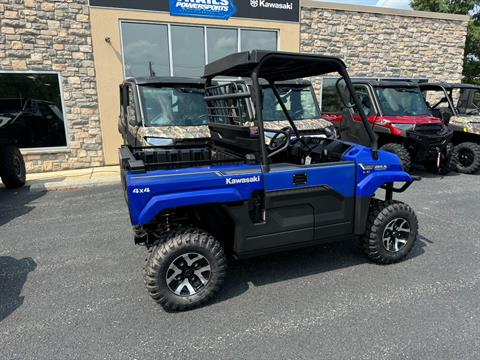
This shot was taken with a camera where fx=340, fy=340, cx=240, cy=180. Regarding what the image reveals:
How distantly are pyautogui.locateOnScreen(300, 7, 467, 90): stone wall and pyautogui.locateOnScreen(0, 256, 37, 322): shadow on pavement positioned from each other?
31.2ft

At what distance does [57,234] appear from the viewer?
180 inches

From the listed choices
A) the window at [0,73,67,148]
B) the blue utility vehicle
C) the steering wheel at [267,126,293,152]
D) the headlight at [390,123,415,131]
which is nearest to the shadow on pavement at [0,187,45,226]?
the window at [0,73,67,148]

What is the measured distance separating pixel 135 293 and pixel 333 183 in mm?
2089

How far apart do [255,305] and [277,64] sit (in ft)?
7.25

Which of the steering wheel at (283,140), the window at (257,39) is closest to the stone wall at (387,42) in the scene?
the window at (257,39)

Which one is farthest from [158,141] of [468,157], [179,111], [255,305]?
[468,157]

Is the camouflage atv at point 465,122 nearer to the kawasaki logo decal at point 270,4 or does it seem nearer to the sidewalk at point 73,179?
the kawasaki logo decal at point 270,4

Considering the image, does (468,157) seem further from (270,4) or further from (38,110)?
(38,110)

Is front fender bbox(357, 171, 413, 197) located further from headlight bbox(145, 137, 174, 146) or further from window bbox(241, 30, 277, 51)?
window bbox(241, 30, 277, 51)

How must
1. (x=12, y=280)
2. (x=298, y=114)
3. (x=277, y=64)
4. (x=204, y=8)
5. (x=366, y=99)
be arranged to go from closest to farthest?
(x=277, y=64), (x=12, y=280), (x=298, y=114), (x=366, y=99), (x=204, y=8)

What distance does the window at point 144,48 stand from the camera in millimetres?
8688

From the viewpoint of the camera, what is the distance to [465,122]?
7.87m

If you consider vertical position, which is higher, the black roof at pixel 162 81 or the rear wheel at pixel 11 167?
the black roof at pixel 162 81

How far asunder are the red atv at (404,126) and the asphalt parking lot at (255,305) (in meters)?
2.91
